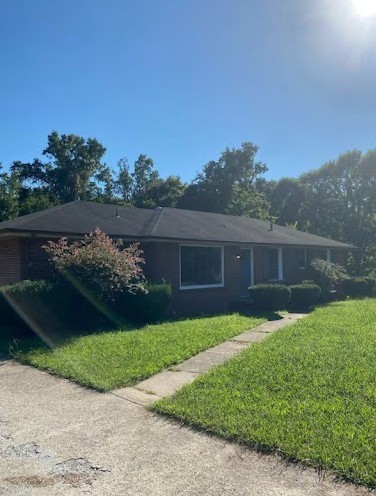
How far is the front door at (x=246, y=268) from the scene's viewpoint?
18.9 meters

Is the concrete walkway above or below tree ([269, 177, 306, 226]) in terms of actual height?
below

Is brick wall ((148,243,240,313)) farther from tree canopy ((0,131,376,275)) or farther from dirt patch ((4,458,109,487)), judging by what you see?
tree canopy ((0,131,376,275))

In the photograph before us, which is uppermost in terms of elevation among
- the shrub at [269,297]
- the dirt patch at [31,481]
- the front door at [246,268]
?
the front door at [246,268]

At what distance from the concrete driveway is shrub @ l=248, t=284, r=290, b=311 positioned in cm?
1020

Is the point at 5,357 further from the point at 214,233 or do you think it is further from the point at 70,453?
the point at 214,233

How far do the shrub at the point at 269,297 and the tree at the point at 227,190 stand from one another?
25623 millimetres

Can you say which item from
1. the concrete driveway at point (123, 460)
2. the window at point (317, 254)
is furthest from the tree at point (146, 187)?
the concrete driveway at point (123, 460)

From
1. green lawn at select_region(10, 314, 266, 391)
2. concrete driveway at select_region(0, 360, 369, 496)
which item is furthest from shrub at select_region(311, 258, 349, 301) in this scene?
concrete driveway at select_region(0, 360, 369, 496)

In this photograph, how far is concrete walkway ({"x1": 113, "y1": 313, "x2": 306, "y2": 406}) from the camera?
20.4 feet

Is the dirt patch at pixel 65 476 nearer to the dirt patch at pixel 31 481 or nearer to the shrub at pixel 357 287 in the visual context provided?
the dirt patch at pixel 31 481

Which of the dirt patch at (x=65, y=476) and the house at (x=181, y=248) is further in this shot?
the house at (x=181, y=248)

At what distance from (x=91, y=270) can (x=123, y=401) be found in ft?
19.5

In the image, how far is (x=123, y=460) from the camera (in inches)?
167

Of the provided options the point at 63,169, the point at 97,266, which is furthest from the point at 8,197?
the point at 97,266
